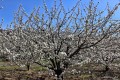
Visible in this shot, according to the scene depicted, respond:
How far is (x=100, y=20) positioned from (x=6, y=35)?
4.41m

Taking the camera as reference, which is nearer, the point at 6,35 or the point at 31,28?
the point at 31,28

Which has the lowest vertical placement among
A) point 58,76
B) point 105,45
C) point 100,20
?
point 58,76

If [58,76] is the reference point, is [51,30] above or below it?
above

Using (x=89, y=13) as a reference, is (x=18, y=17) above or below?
above

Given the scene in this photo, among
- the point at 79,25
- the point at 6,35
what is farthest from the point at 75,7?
the point at 6,35

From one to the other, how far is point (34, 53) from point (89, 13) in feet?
8.12

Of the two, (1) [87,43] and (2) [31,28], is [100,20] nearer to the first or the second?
(1) [87,43]

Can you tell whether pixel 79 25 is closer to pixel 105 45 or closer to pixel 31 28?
pixel 105 45

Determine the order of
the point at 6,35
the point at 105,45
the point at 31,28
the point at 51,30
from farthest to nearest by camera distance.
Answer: the point at 6,35
the point at 31,28
the point at 51,30
the point at 105,45

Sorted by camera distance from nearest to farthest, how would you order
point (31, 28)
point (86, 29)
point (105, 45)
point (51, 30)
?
point (86, 29) → point (105, 45) → point (51, 30) → point (31, 28)

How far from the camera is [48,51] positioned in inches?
369

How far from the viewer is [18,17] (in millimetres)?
10570

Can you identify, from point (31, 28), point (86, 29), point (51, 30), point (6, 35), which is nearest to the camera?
point (86, 29)

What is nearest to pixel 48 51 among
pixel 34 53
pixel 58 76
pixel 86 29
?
pixel 34 53
